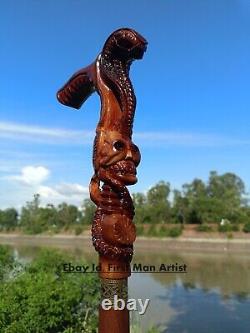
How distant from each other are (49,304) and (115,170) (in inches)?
137

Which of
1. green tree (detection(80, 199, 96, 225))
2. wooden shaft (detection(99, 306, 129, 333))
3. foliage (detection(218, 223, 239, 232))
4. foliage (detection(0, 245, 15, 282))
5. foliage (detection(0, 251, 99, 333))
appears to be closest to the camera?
wooden shaft (detection(99, 306, 129, 333))

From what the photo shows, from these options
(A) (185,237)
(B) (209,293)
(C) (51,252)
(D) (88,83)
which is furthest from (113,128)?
(A) (185,237)

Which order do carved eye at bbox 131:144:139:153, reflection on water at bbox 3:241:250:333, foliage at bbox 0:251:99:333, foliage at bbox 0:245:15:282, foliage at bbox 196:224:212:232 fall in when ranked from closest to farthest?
carved eye at bbox 131:144:139:153
foliage at bbox 0:251:99:333
foliage at bbox 0:245:15:282
reflection on water at bbox 3:241:250:333
foliage at bbox 196:224:212:232

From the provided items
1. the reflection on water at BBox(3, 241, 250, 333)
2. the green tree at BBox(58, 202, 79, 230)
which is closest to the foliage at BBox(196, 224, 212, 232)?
the reflection on water at BBox(3, 241, 250, 333)

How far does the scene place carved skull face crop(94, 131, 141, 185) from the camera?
5.26 ft

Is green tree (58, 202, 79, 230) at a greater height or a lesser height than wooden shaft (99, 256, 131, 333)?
greater

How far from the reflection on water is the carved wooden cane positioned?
298 cm

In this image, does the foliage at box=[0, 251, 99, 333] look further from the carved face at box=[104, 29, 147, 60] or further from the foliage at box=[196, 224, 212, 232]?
the foliage at box=[196, 224, 212, 232]

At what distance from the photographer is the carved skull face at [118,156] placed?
160 centimetres

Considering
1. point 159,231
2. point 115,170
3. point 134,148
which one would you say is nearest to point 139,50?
point 134,148

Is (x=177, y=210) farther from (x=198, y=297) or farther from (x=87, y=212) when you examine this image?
(x=198, y=297)

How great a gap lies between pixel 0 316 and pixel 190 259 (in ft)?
49.5

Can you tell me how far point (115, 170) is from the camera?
1.61m

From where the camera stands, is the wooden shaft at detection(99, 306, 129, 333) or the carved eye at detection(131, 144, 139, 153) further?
the carved eye at detection(131, 144, 139, 153)
